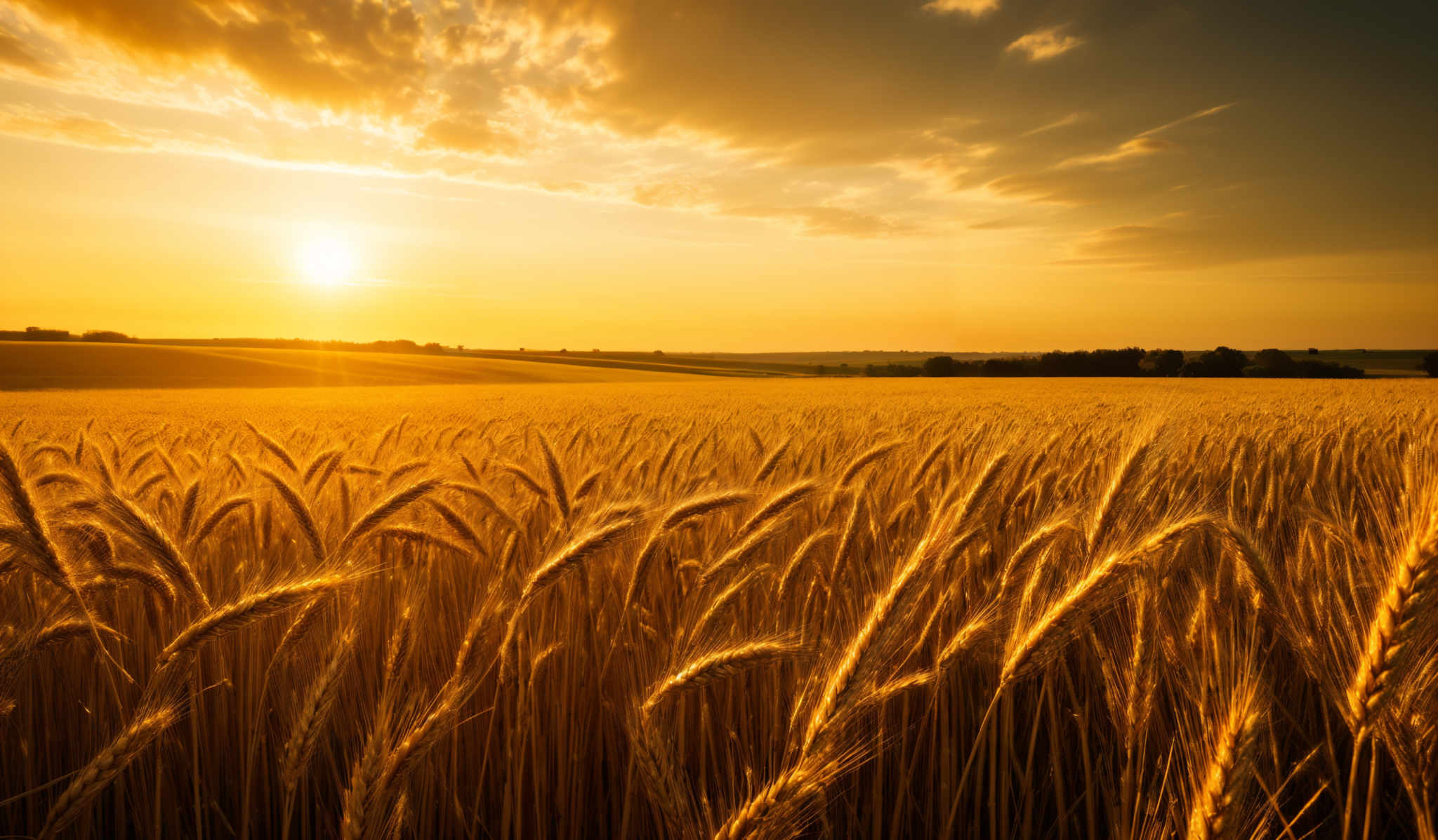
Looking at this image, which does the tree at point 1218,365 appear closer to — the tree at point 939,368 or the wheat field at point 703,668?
the tree at point 939,368

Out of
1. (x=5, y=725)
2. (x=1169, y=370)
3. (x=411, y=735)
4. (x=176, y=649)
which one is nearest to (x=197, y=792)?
(x=176, y=649)

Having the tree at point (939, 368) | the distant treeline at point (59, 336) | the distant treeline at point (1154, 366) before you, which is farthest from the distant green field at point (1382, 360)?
the distant treeline at point (59, 336)

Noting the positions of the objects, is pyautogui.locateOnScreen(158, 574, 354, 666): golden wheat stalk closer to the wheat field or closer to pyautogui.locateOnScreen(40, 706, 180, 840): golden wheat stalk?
the wheat field

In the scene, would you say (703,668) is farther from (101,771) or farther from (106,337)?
(106,337)

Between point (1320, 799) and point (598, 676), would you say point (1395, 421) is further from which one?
point (598, 676)

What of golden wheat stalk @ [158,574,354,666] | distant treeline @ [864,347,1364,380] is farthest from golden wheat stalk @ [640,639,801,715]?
distant treeline @ [864,347,1364,380]

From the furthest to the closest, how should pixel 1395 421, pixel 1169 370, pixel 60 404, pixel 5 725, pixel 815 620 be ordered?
1. pixel 1169 370
2. pixel 60 404
3. pixel 1395 421
4. pixel 815 620
5. pixel 5 725

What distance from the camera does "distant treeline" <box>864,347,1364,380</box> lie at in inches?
1764

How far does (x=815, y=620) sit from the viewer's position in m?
2.19

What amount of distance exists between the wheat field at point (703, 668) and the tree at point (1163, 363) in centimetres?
4995

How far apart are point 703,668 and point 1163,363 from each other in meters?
55.4

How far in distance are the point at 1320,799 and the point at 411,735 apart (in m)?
2.09

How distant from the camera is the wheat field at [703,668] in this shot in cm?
126

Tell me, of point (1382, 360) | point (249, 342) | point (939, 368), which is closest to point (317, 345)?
point (249, 342)
